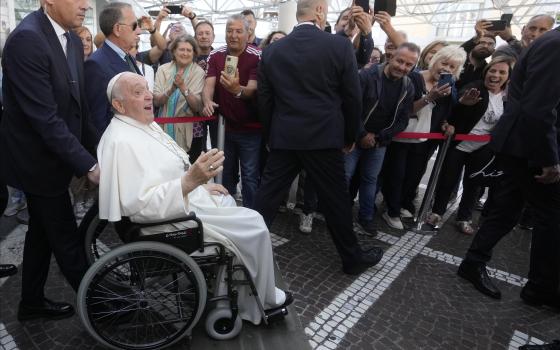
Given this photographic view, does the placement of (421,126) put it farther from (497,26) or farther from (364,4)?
(497,26)

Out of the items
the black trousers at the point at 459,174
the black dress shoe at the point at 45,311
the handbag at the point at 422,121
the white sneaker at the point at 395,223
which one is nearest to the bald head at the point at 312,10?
the handbag at the point at 422,121

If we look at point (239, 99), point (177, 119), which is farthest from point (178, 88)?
point (239, 99)

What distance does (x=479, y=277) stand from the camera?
9.08 ft

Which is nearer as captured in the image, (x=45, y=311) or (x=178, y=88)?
(x=45, y=311)

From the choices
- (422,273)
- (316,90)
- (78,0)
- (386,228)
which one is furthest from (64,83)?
(386,228)

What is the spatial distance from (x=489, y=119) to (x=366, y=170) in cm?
123

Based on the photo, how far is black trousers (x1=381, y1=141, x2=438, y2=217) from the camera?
367 centimetres

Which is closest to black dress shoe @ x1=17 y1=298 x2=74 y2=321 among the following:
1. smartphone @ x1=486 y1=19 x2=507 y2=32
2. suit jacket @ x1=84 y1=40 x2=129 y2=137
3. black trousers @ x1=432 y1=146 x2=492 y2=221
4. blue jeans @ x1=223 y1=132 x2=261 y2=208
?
suit jacket @ x1=84 y1=40 x2=129 y2=137

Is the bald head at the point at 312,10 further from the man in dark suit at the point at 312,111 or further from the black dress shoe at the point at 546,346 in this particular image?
the black dress shoe at the point at 546,346

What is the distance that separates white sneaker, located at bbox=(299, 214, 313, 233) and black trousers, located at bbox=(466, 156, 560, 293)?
1.42m

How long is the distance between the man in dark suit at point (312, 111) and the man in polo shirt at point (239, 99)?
0.52 meters

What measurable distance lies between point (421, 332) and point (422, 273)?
75 cm

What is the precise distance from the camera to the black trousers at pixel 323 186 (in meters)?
2.63

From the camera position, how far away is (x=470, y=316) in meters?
2.46
